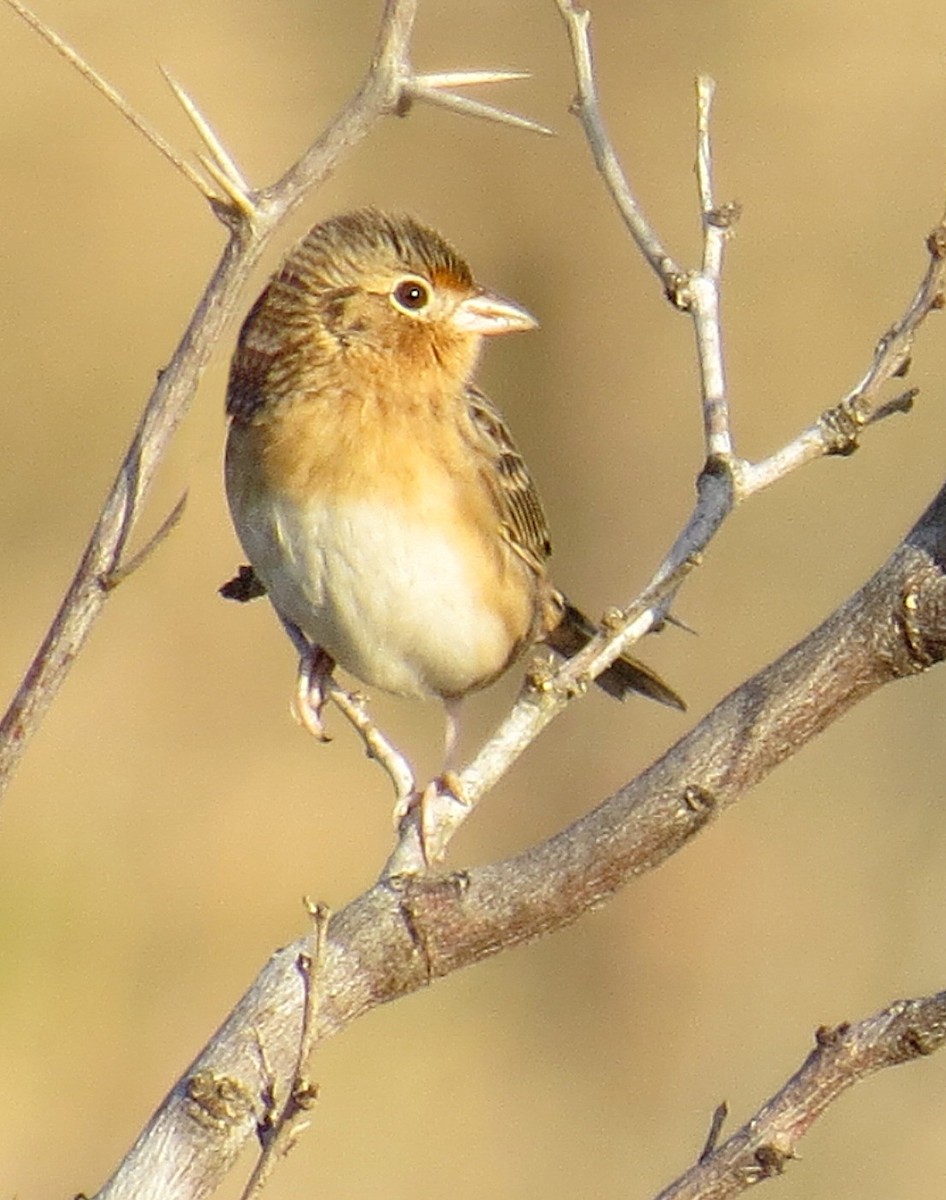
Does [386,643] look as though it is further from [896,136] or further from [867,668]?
[896,136]

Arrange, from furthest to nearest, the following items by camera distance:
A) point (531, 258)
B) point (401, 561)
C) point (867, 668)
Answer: point (531, 258) < point (401, 561) < point (867, 668)

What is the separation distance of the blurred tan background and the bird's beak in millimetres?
2583

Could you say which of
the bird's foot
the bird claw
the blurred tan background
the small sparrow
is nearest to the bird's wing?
the small sparrow

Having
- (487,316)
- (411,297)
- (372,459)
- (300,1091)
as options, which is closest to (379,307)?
(411,297)

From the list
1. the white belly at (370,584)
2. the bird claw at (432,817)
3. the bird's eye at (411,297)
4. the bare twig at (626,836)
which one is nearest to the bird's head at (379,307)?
the bird's eye at (411,297)

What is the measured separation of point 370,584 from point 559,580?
343 centimetres

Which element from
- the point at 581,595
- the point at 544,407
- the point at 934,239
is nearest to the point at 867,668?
the point at 934,239

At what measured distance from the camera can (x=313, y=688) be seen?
4.54 m

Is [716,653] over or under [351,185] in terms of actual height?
under

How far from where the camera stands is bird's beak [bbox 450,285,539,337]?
179 inches

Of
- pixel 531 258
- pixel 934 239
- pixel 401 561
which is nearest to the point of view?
pixel 934 239

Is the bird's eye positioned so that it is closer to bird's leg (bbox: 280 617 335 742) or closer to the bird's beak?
the bird's beak

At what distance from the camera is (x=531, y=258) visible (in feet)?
27.1

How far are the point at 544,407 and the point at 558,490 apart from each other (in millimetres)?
343
